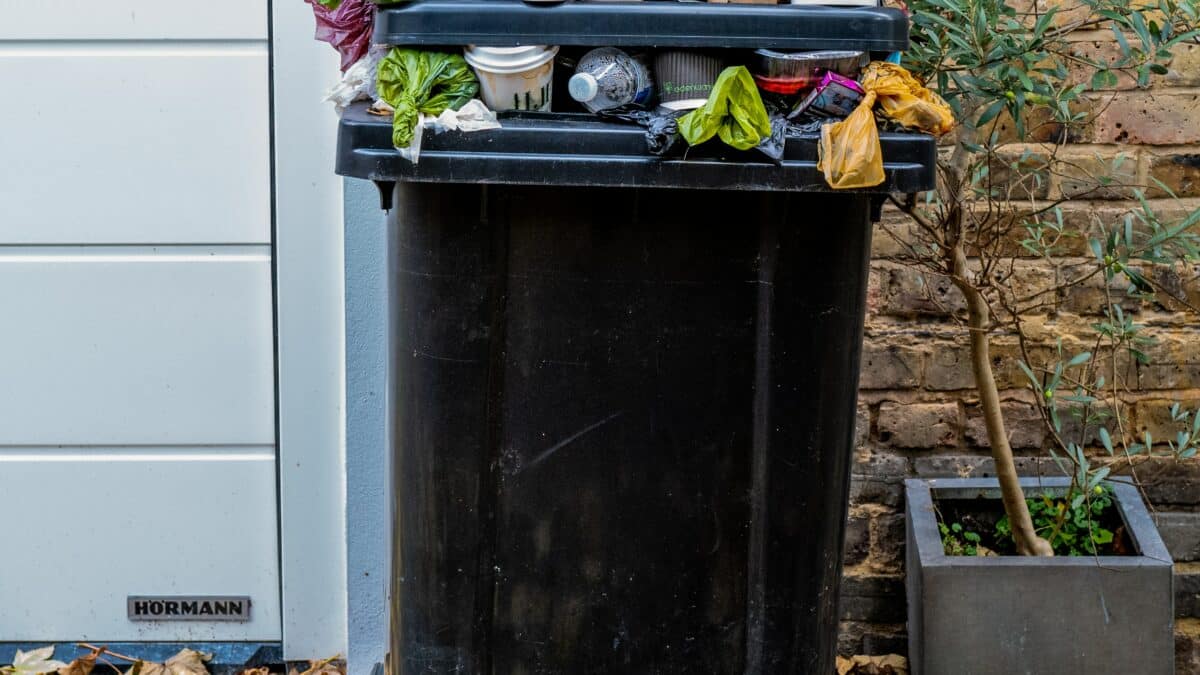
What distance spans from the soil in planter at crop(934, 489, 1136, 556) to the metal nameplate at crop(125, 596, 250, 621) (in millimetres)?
1686

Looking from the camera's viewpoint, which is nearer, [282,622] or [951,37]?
[951,37]

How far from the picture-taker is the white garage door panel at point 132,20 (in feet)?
10.1

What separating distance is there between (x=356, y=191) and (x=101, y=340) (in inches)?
28.6

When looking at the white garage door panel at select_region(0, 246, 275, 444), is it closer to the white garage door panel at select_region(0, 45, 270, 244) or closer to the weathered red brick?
the white garage door panel at select_region(0, 45, 270, 244)

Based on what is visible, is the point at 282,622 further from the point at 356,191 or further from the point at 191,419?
the point at 356,191

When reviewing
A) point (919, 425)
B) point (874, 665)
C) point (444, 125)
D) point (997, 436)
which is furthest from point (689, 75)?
point (874, 665)

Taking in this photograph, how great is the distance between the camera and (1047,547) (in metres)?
3.05

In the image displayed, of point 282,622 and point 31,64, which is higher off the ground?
point 31,64

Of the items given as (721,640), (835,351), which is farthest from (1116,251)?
(721,640)

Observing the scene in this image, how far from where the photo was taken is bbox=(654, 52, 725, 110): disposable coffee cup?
6.95ft

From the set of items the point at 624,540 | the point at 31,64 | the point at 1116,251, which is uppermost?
the point at 31,64

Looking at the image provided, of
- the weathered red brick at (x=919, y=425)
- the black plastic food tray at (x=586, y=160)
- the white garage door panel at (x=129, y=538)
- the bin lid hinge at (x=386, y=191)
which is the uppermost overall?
the black plastic food tray at (x=586, y=160)

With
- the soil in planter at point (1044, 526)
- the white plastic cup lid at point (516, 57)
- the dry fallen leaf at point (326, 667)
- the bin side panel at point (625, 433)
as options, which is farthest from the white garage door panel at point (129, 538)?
the soil in planter at point (1044, 526)

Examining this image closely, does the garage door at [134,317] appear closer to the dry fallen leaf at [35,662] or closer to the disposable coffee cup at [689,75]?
the dry fallen leaf at [35,662]
